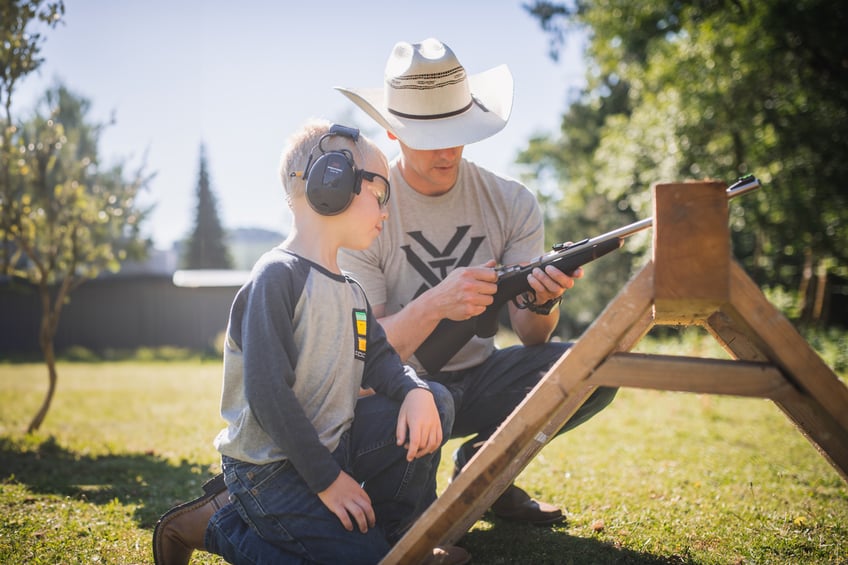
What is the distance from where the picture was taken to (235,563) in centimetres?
263

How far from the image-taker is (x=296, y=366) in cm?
263

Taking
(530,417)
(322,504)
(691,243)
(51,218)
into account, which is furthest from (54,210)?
(691,243)

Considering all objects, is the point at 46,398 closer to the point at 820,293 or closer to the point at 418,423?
the point at 418,423

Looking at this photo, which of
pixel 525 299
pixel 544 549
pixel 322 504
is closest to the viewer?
pixel 322 504

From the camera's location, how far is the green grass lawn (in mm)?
3350

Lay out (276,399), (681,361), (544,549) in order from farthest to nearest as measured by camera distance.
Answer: (544,549) < (276,399) < (681,361)

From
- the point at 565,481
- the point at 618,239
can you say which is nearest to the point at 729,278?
the point at 618,239

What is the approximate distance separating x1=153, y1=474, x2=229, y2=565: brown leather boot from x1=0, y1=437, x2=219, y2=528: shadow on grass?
3.19ft

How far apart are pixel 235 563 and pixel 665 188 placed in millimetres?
2186

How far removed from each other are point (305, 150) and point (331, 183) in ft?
0.88

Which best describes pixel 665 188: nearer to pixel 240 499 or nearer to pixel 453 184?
pixel 240 499

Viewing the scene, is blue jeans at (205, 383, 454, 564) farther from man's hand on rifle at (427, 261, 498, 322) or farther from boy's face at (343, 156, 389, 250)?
boy's face at (343, 156, 389, 250)

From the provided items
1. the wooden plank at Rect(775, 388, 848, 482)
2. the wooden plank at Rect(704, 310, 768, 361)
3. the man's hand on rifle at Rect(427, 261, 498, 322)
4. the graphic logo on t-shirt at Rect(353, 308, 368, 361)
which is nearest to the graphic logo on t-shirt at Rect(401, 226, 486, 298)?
the man's hand on rifle at Rect(427, 261, 498, 322)

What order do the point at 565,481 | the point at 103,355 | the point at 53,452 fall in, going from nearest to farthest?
the point at 565,481 → the point at 53,452 → the point at 103,355
